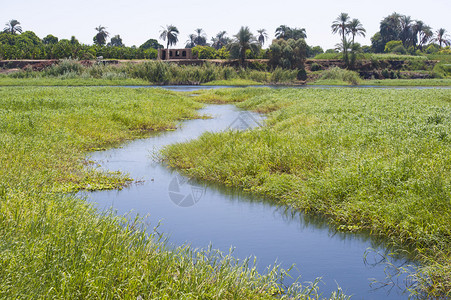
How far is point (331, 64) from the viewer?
85.4 m

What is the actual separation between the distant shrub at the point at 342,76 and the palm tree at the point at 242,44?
14.0 metres

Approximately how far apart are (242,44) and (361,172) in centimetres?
7202

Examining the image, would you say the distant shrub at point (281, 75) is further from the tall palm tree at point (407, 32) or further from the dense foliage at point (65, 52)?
the tall palm tree at point (407, 32)

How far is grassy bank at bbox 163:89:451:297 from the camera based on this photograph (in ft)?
20.9

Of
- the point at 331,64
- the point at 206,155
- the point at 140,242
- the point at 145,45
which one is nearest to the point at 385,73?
the point at 331,64

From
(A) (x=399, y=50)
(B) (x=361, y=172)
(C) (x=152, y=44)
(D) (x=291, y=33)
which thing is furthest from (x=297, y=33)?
(B) (x=361, y=172)

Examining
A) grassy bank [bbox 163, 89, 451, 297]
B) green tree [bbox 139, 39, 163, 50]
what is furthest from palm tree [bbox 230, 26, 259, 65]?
grassy bank [bbox 163, 89, 451, 297]

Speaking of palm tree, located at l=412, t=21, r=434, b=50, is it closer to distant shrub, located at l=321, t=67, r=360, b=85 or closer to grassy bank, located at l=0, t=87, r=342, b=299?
distant shrub, located at l=321, t=67, r=360, b=85

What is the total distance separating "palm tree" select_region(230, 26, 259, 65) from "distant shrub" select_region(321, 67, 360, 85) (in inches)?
550

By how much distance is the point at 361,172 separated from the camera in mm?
7961

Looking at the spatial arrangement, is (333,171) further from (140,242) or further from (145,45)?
(145,45)

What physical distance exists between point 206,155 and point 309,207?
13.4ft

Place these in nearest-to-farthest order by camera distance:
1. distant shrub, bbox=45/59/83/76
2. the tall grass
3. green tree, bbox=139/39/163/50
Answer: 1. the tall grass
2. distant shrub, bbox=45/59/83/76
3. green tree, bbox=139/39/163/50

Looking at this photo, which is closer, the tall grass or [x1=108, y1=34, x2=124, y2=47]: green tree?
the tall grass
